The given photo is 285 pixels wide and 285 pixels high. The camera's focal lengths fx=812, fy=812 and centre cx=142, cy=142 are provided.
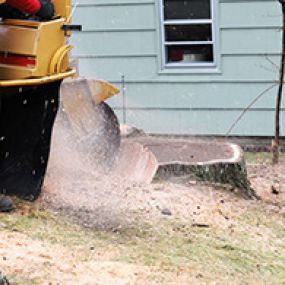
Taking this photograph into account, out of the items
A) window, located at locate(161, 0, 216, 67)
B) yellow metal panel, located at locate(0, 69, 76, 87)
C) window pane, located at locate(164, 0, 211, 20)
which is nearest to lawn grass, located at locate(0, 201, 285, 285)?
yellow metal panel, located at locate(0, 69, 76, 87)

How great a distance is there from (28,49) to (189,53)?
218 inches

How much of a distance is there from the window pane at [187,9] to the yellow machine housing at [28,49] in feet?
17.0

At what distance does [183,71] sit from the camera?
10484 mm

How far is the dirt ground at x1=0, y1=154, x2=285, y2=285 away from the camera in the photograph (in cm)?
464

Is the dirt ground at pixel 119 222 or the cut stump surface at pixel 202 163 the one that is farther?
the cut stump surface at pixel 202 163

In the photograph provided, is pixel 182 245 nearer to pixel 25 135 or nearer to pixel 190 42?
pixel 25 135

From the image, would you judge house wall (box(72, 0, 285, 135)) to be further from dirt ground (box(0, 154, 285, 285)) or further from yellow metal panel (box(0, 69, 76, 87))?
yellow metal panel (box(0, 69, 76, 87))

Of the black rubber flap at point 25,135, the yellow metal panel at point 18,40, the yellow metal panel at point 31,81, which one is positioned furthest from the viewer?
the black rubber flap at point 25,135

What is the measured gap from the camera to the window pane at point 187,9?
10336mm

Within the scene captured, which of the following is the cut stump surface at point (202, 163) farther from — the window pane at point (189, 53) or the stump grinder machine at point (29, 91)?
the window pane at point (189, 53)

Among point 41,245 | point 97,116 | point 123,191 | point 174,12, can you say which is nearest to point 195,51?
point 174,12

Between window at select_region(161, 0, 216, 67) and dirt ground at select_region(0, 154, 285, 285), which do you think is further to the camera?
window at select_region(161, 0, 216, 67)

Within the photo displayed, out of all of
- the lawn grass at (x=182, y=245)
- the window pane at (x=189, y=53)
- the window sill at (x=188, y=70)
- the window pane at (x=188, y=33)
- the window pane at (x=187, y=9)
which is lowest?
the lawn grass at (x=182, y=245)

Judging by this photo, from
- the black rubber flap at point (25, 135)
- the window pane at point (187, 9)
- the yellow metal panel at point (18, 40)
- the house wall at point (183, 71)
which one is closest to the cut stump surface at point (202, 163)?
the black rubber flap at point (25, 135)
